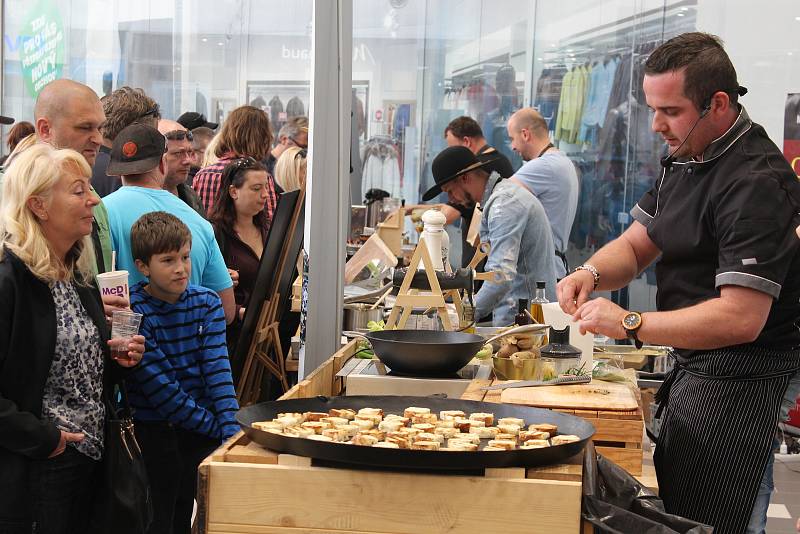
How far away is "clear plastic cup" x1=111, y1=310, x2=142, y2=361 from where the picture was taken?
268 centimetres

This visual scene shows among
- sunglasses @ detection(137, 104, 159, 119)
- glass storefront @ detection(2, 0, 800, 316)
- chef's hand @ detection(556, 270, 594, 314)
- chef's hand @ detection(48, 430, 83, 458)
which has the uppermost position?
glass storefront @ detection(2, 0, 800, 316)

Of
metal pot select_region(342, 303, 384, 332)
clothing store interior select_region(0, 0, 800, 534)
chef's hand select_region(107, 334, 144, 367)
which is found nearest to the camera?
clothing store interior select_region(0, 0, 800, 534)

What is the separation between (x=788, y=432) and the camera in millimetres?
5574

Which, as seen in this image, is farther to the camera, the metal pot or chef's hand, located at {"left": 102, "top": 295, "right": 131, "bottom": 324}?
the metal pot

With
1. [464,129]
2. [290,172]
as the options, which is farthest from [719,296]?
[464,129]

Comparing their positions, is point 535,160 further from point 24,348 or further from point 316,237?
point 24,348

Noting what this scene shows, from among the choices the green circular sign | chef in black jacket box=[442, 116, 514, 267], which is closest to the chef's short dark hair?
chef in black jacket box=[442, 116, 514, 267]

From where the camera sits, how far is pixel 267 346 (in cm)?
475

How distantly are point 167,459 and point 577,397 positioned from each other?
4.75 ft

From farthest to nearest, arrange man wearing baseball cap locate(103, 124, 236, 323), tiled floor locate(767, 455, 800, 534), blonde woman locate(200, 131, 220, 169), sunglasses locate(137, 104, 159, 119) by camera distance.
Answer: blonde woman locate(200, 131, 220, 169) < tiled floor locate(767, 455, 800, 534) < sunglasses locate(137, 104, 159, 119) < man wearing baseball cap locate(103, 124, 236, 323)

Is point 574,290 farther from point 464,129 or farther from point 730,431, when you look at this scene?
point 464,129

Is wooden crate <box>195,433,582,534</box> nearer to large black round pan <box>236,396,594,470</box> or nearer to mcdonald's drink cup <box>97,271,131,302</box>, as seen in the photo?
large black round pan <box>236,396,594,470</box>

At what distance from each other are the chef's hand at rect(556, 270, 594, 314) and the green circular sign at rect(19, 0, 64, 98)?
8177 mm

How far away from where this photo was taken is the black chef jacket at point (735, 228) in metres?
2.22
